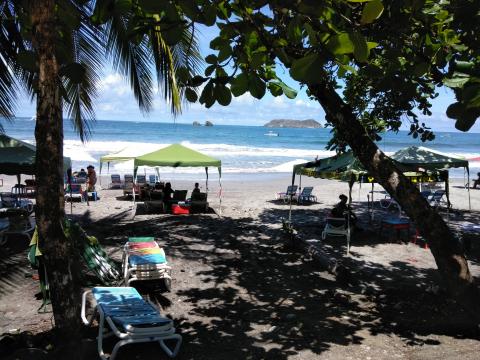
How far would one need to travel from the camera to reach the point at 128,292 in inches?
216

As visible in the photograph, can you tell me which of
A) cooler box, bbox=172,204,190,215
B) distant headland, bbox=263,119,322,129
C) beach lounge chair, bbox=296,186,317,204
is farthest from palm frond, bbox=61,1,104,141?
distant headland, bbox=263,119,322,129

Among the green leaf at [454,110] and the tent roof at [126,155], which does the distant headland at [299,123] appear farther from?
the green leaf at [454,110]

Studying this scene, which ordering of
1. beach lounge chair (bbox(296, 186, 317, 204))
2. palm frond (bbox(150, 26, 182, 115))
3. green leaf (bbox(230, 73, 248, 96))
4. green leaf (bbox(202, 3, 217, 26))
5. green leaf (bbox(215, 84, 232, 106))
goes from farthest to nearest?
beach lounge chair (bbox(296, 186, 317, 204)), palm frond (bbox(150, 26, 182, 115)), green leaf (bbox(215, 84, 232, 106)), green leaf (bbox(230, 73, 248, 96)), green leaf (bbox(202, 3, 217, 26))

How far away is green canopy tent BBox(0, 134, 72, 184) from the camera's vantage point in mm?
9469

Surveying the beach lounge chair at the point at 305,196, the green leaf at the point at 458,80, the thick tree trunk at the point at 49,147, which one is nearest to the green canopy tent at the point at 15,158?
the thick tree trunk at the point at 49,147

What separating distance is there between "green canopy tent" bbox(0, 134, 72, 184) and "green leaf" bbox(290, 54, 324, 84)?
9040mm

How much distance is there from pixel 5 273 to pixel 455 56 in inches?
283

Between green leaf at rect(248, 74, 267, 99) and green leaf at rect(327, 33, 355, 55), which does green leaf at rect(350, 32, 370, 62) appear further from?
green leaf at rect(248, 74, 267, 99)

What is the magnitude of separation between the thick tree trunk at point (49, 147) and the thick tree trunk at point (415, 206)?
1.73 metres

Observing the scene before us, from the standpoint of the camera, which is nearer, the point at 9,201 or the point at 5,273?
the point at 5,273

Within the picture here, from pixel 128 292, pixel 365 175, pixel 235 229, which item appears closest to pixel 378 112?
pixel 365 175

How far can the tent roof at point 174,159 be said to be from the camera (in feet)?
44.1

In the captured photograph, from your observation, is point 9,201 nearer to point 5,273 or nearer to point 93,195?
point 93,195

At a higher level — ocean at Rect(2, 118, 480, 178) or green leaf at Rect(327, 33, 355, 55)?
ocean at Rect(2, 118, 480, 178)
